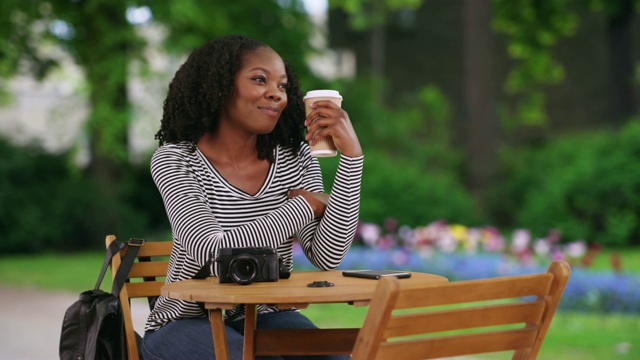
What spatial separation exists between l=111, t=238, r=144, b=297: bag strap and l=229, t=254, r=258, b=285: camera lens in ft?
1.89

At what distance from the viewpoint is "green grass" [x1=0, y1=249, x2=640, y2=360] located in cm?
741

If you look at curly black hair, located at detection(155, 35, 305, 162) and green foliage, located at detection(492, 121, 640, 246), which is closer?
curly black hair, located at detection(155, 35, 305, 162)

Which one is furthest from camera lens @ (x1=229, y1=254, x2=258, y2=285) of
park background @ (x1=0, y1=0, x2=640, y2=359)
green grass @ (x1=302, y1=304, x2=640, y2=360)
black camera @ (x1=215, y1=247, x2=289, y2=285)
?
park background @ (x1=0, y1=0, x2=640, y2=359)

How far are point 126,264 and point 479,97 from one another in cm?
1578

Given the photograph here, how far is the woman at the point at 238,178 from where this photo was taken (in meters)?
3.44

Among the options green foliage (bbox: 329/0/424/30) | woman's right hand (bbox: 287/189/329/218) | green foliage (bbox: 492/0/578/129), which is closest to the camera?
woman's right hand (bbox: 287/189/329/218)

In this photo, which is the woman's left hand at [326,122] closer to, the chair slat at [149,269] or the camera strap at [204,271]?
the camera strap at [204,271]

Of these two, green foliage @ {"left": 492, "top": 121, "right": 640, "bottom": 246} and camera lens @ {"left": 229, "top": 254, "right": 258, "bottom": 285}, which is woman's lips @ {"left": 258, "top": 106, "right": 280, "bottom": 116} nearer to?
camera lens @ {"left": 229, "top": 254, "right": 258, "bottom": 285}

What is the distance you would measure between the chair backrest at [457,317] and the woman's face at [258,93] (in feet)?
3.78

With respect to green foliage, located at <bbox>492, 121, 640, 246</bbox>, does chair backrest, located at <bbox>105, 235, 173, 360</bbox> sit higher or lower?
higher

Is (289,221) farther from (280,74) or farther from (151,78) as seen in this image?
(151,78)

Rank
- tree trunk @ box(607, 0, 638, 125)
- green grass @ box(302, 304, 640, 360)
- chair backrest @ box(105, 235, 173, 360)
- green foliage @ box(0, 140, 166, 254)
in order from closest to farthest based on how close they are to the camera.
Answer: chair backrest @ box(105, 235, 173, 360) → green grass @ box(302, 304, 640, 360) → green foliage @ box(0, 140, 166, 254) → tree trunk @ box(607, 0, 638, 125)

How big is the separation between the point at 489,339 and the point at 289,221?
0.93 meters

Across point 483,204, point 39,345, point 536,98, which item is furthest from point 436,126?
point 39,345
